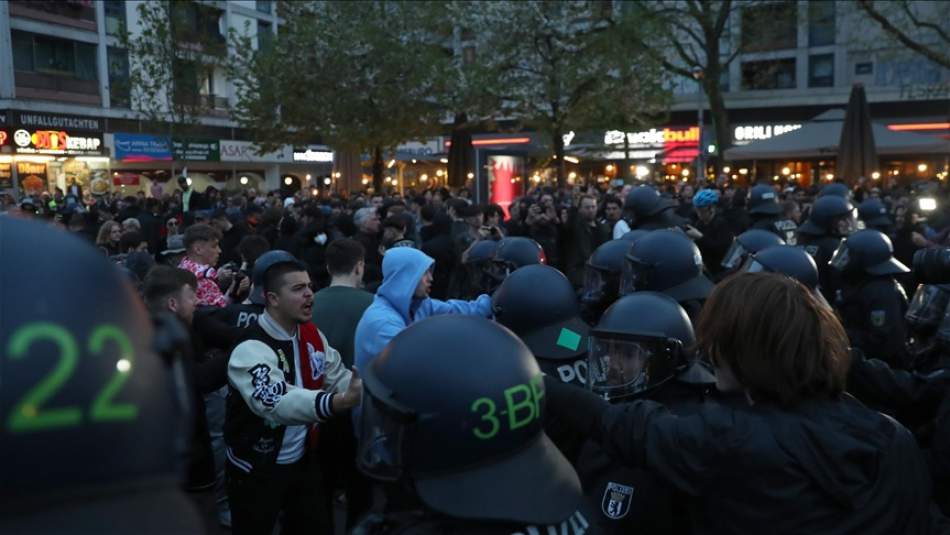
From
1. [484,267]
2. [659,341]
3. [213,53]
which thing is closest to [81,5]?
[213,53]

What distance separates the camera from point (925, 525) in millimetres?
2344

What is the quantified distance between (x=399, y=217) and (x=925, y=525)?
20.8ft

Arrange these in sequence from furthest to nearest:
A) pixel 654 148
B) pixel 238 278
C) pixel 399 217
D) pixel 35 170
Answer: pixel 654 148
pixel 35 170
pixel 399 217
pixel 238 278

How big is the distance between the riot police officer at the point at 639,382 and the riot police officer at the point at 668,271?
1540 millimetres

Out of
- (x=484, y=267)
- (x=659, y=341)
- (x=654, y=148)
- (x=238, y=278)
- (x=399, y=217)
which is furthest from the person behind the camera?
(x=654, y=148)

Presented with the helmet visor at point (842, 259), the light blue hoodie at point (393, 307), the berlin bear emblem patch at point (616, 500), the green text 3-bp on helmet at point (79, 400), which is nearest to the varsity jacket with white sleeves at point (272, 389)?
the light blue hoodie at point (393, 307)

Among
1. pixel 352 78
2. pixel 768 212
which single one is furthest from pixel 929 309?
pixel 352 78

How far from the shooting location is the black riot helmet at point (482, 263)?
233 inches

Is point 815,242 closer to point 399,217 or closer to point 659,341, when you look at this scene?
point 399,217

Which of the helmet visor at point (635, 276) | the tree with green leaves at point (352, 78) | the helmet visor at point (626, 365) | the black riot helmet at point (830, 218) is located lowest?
the helmet visor at point (626, 365)

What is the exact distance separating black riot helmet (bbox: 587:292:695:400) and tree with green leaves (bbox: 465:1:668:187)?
17525 mm

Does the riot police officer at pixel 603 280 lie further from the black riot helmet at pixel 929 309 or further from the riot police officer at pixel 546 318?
the black riot helmet at pixel 929 309

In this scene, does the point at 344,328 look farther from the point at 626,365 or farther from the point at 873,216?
the point at 873,216

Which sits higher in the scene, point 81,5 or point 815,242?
point 81,5
